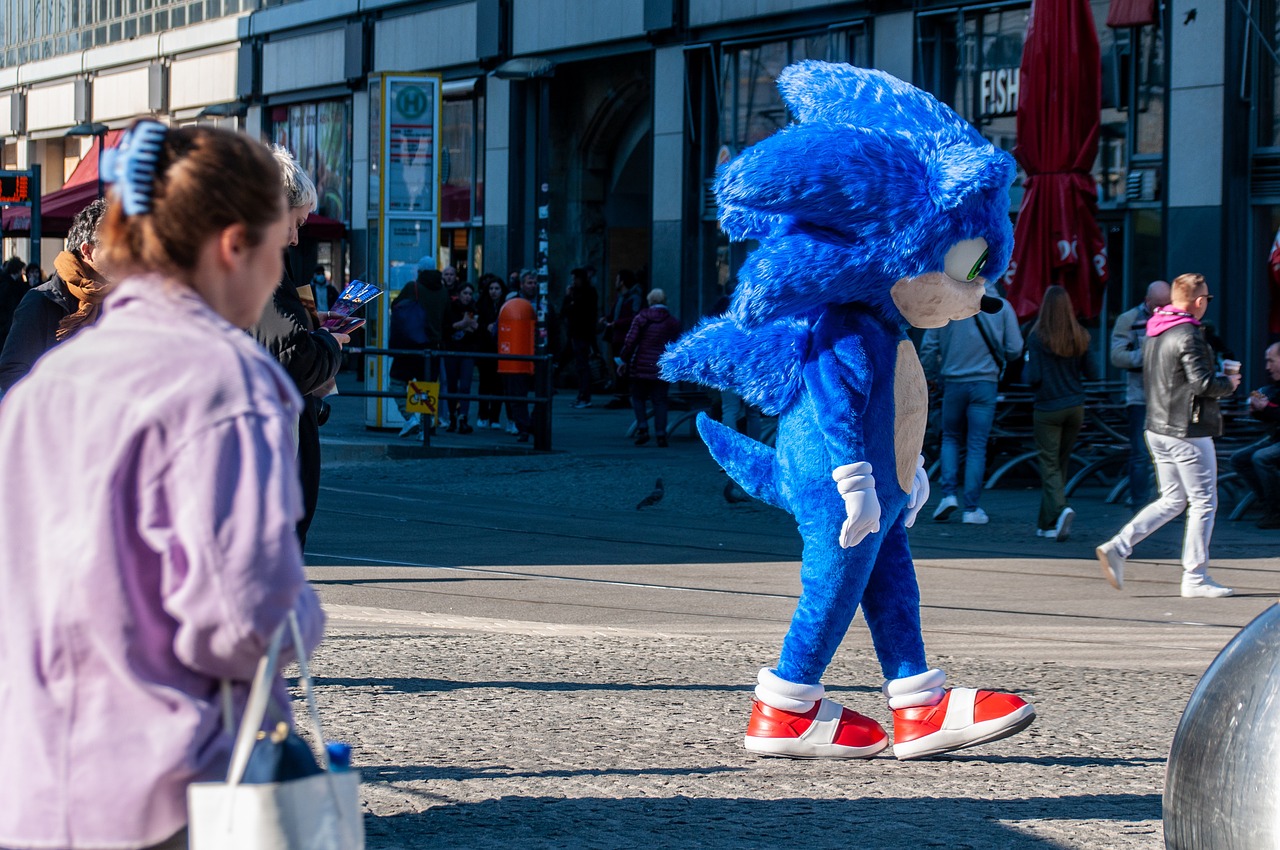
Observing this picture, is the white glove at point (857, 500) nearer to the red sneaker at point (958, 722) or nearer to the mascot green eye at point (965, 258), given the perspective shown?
the red sneaker at point (958, 722)

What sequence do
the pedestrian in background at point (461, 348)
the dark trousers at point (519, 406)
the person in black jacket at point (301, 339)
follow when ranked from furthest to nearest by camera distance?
1. the pedestrian in background at point (461, 348)
2. the dark trousers at point (519, 406)
3. the person in black jacket at point (301, 339)

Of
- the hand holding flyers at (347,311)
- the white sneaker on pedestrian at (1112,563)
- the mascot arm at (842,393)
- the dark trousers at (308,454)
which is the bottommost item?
the white sneaker on pedestrian at (1112,563)

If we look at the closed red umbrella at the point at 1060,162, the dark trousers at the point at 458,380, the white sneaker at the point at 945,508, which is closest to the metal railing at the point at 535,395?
the dark trousers at the point at 458,380

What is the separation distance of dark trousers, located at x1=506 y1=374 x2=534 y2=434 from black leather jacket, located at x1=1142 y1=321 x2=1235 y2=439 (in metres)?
9.51

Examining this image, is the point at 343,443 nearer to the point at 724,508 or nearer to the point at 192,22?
the point at 724,508

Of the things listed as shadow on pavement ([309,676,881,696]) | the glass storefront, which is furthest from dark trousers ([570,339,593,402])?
shadow on pavement ([309,676,881,696])

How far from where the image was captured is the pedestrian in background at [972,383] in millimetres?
12242

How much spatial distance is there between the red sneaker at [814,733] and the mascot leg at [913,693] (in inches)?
Answer: 4.3

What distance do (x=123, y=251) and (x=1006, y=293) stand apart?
43.8 ft

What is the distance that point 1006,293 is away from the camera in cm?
1506

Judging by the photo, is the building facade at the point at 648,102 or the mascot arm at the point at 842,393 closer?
the mascot arm at the point at 842,393

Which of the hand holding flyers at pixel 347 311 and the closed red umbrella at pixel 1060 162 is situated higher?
the closed red umbrella at pixel 1060 162

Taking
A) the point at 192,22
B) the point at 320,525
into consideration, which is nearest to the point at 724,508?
the point at 320,525

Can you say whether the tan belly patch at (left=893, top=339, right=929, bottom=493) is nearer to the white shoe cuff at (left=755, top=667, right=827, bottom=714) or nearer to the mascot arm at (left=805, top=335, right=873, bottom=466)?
the mascot arm at (left=805, top=335, right=873, bottom=466)
